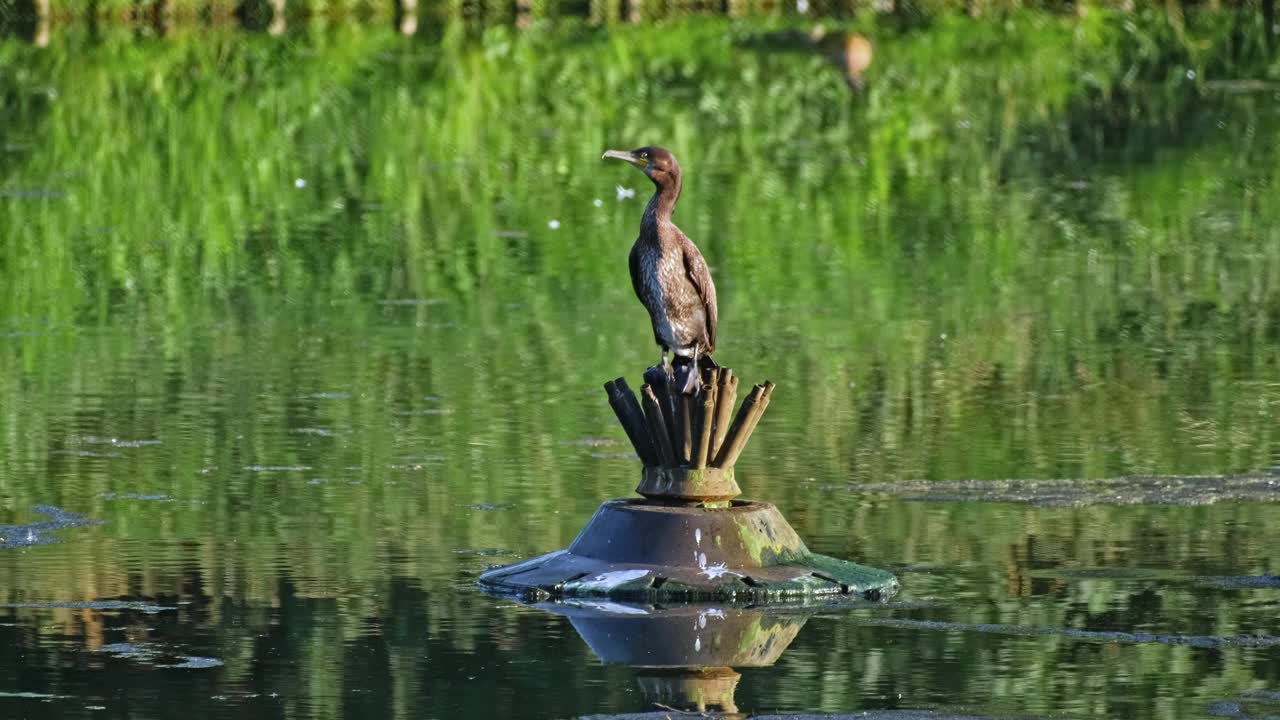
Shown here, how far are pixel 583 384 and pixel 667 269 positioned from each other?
150 inches

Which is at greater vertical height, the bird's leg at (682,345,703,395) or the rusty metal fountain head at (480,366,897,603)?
the bird's leg at (682,345,703,395)

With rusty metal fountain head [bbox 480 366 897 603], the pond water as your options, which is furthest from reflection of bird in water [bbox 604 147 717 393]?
the pond water

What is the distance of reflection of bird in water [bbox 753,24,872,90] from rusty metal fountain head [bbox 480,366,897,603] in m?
20.2

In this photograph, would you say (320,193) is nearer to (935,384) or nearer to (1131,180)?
(1131,180)

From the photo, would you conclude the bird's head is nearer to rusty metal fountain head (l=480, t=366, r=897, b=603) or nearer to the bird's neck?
the bird's neck

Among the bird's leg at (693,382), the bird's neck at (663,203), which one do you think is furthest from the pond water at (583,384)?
the bird's neck at (663,203)

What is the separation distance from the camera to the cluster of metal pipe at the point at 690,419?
29.2ft

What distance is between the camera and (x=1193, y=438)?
11805 millimetres

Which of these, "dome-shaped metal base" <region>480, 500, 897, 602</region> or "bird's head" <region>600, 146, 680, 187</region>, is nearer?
"dome-shaped metal base" <region>480, 500, 897, 602</region>

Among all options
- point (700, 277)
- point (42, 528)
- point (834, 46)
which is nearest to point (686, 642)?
point (700, 277)

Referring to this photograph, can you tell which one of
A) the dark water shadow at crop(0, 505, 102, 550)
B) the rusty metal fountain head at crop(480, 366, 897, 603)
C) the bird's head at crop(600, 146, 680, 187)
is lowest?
the dark water shadow at crop(0, 505, 102, 550)

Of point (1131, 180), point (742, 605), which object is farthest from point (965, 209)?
point (742, 605)

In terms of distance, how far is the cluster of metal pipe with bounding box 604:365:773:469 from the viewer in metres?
8.89

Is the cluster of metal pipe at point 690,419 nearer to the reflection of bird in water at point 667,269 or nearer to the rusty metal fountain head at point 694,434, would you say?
the rusty metal fountain head at point 694,434
